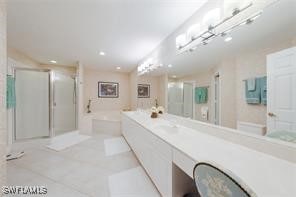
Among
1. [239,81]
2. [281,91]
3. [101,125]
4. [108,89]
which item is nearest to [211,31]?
[239,81]

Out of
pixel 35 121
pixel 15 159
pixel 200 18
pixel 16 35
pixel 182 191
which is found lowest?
pixel 15 159

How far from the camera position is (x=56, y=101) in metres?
4.19

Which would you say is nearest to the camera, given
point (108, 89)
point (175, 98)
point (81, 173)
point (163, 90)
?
point (81, 173)

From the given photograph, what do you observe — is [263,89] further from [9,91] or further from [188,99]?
[9,91]

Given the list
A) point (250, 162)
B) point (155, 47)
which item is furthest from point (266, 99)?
point (155, 47)

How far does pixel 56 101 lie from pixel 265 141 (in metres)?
4.72

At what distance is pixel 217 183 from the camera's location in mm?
633

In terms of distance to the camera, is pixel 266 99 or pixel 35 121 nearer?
pixel 266 99

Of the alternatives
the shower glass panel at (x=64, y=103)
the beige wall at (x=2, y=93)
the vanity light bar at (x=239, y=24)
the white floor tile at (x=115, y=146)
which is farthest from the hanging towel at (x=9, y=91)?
the vanity light bar at (x=239, y=24)

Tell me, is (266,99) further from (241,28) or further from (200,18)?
(200,18)

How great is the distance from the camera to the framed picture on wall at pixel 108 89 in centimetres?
580

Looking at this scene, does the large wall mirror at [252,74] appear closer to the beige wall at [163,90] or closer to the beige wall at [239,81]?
the beige wall at [239,81]

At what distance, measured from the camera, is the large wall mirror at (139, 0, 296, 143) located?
38.5 inches

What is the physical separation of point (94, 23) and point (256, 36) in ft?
7.05
